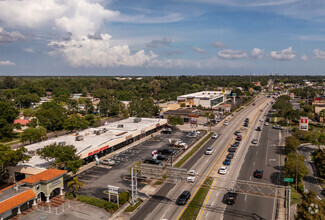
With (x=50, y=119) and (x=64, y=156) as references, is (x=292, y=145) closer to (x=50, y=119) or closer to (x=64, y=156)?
(x=64, y=156)

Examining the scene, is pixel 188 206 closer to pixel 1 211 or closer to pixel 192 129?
pixel 1 211

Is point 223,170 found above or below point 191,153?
above

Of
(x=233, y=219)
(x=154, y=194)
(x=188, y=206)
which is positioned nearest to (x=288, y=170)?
(x=233, y=219)

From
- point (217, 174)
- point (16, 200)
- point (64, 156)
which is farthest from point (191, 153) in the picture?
point (16, 200)

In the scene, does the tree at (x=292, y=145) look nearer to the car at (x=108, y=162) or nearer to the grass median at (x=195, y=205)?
the grass median at (x=195, y=205)

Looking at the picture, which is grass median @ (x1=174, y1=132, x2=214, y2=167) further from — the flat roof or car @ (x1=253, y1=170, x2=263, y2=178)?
the flat roof

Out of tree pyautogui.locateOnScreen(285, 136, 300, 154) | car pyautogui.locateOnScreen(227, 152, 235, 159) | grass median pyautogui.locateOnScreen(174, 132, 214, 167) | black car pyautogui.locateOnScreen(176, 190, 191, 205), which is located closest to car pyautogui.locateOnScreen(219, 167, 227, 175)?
car pyautogui.locateOnScreen(227, 152, 235, 159)
